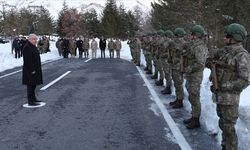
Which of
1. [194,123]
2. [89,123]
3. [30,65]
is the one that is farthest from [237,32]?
[30,65]

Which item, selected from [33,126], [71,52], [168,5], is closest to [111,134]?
[33,126]

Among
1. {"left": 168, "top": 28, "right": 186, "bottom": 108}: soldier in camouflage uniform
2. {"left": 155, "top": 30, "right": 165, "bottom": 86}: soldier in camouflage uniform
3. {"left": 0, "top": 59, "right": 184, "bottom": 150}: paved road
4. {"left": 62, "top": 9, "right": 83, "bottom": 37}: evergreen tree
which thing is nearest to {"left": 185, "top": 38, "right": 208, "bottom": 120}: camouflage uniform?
{"left": 0, "top": 59, "right": 184, "bottom": 150}: paved road

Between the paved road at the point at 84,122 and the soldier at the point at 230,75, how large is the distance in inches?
41.1

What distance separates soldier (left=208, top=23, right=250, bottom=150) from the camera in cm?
506

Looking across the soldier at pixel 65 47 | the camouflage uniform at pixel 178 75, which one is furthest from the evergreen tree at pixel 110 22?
the camouflage uniform at pixel 178 75

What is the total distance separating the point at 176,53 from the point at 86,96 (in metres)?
2.94

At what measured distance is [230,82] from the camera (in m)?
5.15

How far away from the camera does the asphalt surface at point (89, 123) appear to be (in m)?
6.31

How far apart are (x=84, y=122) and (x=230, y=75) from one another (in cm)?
353

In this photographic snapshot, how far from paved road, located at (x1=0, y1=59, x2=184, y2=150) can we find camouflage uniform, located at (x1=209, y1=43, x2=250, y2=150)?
102cm

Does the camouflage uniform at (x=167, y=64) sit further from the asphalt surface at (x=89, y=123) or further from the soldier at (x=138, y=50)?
the soldier at (x=138, y=50)

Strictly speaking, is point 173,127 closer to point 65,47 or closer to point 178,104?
point 178,104

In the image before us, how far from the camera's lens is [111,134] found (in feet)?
22.8

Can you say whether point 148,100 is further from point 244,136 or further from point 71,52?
point 71,52
